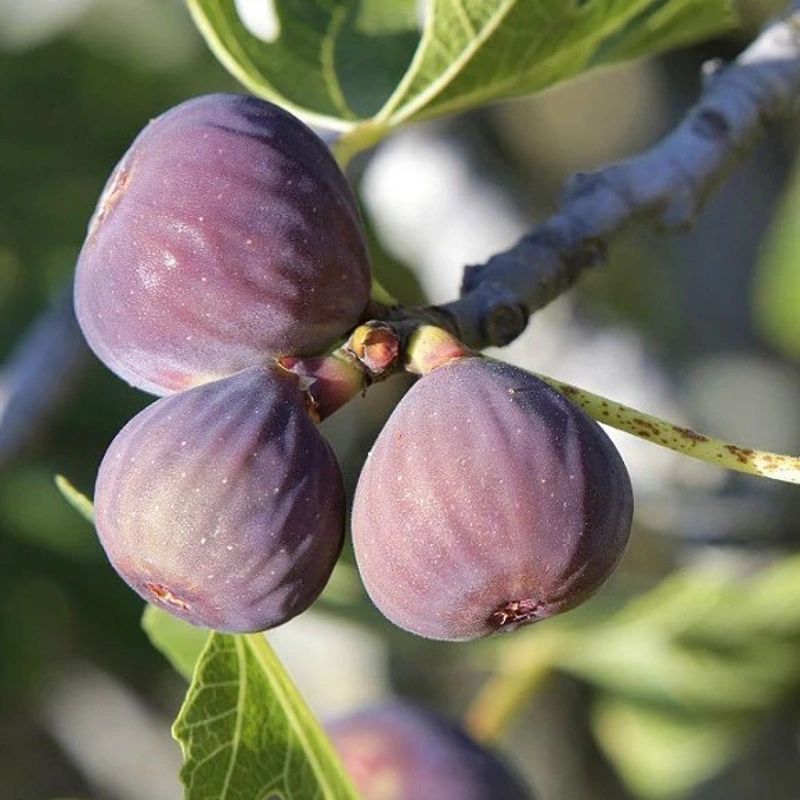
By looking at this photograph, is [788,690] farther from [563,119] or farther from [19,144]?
[19,144]

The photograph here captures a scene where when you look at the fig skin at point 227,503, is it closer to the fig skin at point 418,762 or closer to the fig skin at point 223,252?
the fig skin at point 223,252

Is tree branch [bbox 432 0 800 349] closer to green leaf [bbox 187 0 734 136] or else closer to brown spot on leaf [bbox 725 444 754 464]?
green leaf [bbox 187 0 734 136]

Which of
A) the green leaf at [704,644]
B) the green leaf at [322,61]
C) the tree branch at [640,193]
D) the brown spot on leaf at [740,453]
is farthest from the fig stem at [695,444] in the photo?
the green leaf at [704,644]

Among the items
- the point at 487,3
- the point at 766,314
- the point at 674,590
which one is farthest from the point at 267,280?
the point at 766,314

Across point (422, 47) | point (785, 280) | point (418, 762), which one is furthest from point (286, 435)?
point (785, 280)

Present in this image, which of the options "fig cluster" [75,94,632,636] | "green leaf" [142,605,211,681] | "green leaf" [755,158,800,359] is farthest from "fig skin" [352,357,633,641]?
"green leaf" [755,158,800,359]

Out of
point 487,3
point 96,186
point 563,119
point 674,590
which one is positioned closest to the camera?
point 487,3
